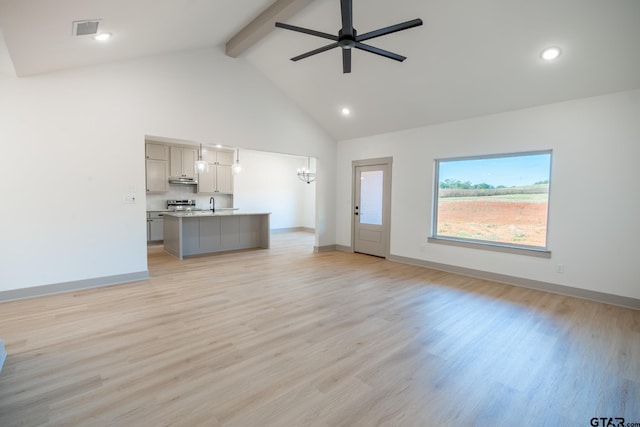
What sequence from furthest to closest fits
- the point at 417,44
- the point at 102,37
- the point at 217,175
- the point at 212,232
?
the point at 217,175, the point at 212,232, the point at 417,44, the point at 102,37

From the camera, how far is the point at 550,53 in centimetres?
352

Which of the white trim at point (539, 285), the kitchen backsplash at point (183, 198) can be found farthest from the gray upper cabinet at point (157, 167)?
the white trim at point (539, 285)

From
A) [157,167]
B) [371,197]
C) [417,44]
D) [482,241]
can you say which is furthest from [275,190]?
[417,44]

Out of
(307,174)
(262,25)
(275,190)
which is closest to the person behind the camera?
(262,25)

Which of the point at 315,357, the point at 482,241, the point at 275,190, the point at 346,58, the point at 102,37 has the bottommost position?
the point at 315,357

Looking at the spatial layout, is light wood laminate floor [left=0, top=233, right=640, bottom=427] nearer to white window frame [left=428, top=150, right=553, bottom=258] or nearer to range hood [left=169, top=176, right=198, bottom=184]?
white window frame [left=428, top=150, right=553, bottom=258]

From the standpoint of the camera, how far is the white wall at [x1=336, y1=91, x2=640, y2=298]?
3.70 meters

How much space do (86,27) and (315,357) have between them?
3.73 metres

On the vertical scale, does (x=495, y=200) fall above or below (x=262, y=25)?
below

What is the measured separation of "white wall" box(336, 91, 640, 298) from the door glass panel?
161 centimetres

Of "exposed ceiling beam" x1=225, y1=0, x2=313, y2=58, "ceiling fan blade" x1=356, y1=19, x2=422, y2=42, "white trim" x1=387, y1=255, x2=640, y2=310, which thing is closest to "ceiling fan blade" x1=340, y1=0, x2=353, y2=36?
"ceiling fan blade" x1=356, y1=19, x2=422, y2=42

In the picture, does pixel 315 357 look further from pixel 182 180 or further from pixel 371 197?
pixel 182 180

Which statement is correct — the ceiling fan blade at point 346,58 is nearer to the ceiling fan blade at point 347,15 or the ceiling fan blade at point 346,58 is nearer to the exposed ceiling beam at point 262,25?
the ceiling fan blade at point 347,15

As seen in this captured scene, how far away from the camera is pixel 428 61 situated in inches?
166
